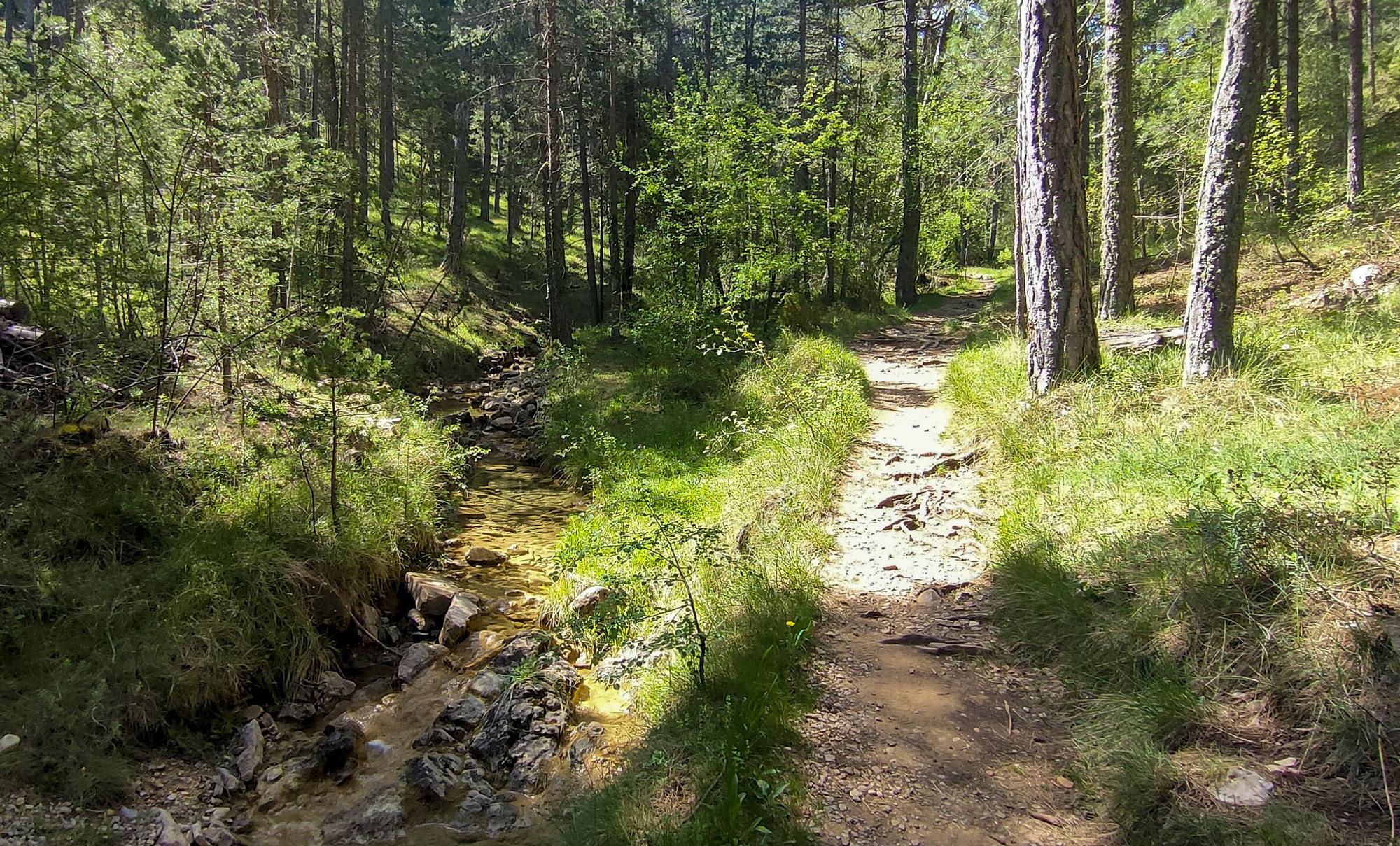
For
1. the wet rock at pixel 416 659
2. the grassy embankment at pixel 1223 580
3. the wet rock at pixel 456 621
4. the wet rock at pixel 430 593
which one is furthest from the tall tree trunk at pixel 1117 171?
the wet rock at pixel 416 659

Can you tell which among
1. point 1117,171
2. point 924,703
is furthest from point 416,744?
point 1117,171

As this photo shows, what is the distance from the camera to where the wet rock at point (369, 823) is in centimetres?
394

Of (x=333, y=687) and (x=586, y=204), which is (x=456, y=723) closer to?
(x=333, y=687)

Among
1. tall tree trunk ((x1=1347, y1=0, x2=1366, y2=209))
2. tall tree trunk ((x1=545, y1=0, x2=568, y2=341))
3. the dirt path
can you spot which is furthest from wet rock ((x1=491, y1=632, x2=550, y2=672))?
tall tree trunk ((x1=1347, y1=0, x2=1366, y2=209))

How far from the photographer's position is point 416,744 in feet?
15.6

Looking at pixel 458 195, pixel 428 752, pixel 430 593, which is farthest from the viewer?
pixel 458 195

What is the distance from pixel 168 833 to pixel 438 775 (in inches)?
53.3

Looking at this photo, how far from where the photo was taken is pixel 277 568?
18.2 ft

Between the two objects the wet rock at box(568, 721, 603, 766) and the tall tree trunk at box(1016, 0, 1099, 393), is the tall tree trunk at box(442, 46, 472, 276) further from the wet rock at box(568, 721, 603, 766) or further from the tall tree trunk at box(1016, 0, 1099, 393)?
the wet rock at box(568, 721, 603, 766)

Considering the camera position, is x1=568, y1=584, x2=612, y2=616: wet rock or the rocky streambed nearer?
the rocky streambed

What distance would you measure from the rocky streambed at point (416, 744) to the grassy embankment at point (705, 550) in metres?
0.49

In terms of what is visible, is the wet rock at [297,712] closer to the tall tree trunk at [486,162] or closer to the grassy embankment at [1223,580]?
the grassy embankment at [1223,580]

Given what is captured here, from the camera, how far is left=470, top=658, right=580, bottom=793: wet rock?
4367mm

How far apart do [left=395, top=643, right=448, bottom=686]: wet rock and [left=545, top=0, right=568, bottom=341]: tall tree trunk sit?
1217 centimetres
